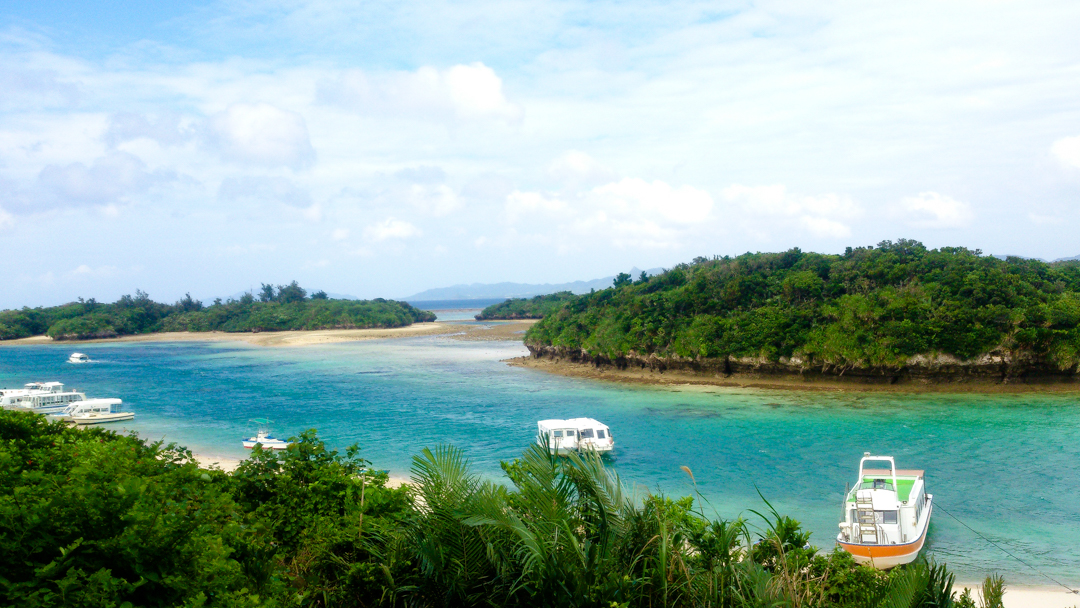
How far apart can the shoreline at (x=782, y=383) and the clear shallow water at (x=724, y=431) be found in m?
1.45

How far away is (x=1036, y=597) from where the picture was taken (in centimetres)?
1228

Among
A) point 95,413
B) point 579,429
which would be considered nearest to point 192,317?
point 95,413

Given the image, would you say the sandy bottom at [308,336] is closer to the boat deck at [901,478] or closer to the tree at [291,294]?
the tree at [291,294]

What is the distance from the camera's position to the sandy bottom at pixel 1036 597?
1191 centimetres

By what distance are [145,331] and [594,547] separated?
108 m

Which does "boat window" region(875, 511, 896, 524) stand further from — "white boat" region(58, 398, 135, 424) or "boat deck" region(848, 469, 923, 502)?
"white boat" region(58, 398, 135, 424)

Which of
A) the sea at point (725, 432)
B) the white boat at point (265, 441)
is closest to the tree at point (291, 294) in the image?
the sea at point (725, 432)

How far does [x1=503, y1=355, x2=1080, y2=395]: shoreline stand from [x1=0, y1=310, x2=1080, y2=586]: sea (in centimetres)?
111

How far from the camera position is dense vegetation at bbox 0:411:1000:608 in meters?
3.96

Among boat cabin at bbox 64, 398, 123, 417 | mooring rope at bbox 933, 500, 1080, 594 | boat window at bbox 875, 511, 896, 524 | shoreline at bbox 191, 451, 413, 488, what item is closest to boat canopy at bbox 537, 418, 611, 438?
shoreline at bbox 191, 451, 413, 488

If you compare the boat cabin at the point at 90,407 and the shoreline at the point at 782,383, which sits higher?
the shoreline at the point at 782,383

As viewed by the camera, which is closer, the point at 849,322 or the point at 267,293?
the point at 849,322

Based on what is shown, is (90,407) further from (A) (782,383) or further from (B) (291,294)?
(B) (291,294)

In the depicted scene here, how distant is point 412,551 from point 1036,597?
41.9 feet
